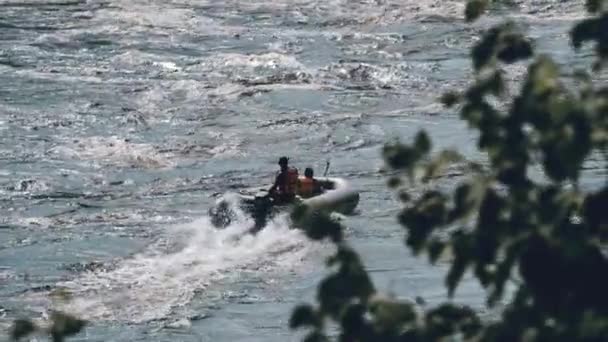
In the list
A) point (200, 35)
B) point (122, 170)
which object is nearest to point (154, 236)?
point (122, 170)

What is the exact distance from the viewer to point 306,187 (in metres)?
20.2

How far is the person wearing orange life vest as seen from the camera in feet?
65.5

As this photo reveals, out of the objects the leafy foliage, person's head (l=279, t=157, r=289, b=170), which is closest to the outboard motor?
person's head (l=279, t=157, r=289, b=170)

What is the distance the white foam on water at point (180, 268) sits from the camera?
17.6 metres

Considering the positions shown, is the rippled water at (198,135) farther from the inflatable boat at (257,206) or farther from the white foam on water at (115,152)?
the inflatable boat at (257,206)

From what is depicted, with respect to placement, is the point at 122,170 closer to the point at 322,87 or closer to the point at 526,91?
the point at 322,87

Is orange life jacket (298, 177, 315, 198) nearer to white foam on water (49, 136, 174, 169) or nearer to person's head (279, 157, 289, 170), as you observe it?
person's head (279, 157, 289, 170)

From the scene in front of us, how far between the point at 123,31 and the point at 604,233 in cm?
3235

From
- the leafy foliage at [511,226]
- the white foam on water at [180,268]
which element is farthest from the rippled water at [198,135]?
the leafy foliage at [511,226]

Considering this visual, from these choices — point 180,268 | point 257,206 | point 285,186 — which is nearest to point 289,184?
point 285,186

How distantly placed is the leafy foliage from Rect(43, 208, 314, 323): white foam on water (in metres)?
12.9

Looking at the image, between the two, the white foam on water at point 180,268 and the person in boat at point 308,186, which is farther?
the person in boat at point 308,186

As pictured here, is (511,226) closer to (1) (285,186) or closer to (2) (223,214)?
(1) (285,186)

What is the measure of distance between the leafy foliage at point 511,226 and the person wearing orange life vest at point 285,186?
15.6 m
